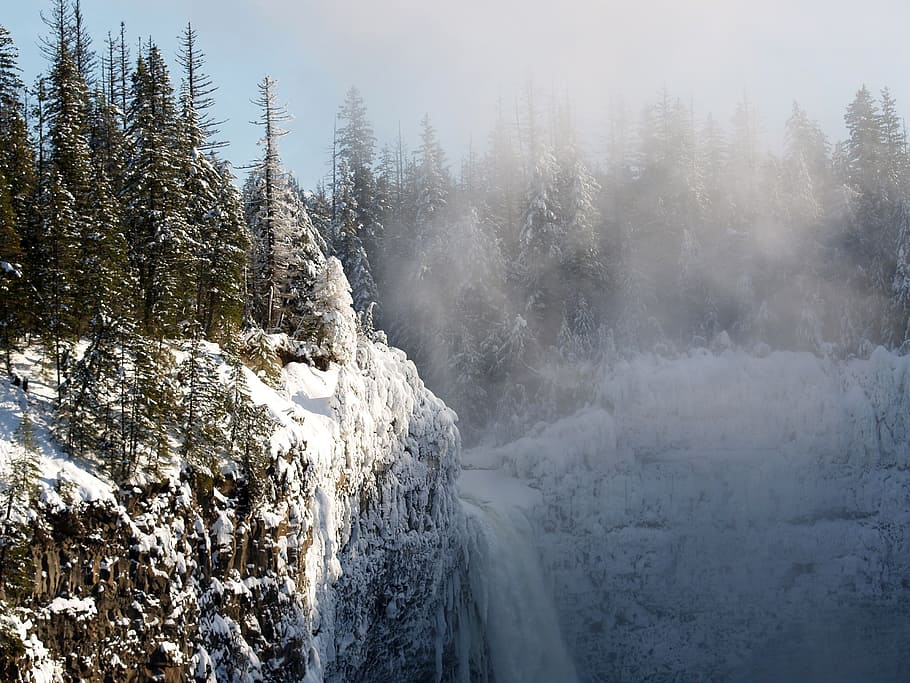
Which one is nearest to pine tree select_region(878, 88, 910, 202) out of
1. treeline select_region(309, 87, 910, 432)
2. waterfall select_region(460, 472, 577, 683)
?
treeline select_region(309, 87, 910, 432)

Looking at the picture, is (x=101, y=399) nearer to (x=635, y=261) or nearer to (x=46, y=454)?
(x=46, y=454)

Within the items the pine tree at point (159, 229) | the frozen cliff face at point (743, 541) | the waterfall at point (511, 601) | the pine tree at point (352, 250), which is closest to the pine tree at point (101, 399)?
the pine tree at point (159, 229)

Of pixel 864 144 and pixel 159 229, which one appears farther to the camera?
pixel 864 144

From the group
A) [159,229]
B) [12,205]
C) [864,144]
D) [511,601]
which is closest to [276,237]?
[159,229]

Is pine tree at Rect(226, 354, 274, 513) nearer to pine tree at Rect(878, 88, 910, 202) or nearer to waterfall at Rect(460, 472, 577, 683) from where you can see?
waterfall at Rect(460, 472, 577, 683)

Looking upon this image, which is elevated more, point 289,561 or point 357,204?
point 357,204

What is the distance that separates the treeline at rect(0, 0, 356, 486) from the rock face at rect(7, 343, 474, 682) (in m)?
1.29

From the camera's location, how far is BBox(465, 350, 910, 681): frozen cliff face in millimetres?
45031

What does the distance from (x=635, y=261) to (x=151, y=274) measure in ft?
117

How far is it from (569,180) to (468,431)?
59.6 feet

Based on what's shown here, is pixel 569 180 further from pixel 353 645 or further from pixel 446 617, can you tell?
pixel 353 645

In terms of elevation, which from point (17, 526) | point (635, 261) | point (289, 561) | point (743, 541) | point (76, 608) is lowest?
point (743, 541)

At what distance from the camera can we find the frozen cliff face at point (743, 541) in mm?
45031

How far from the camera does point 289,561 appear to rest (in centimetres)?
A: 2345
